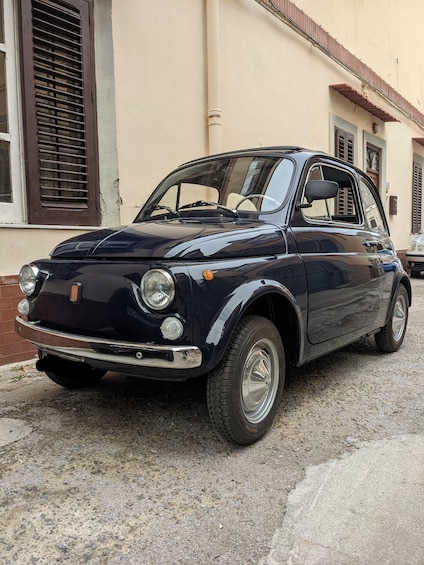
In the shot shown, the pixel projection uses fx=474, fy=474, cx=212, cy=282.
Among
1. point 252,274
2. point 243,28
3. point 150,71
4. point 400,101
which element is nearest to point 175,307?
point 252,274

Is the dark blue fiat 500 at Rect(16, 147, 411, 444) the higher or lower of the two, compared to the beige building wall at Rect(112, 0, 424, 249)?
lower

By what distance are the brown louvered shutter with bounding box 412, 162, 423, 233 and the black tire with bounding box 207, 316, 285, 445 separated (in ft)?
41.8

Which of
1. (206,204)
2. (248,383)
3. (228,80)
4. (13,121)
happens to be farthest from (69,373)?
(228,80)

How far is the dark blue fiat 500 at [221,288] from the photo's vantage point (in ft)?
7.62

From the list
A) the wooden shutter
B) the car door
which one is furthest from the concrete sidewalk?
the wooden shutter

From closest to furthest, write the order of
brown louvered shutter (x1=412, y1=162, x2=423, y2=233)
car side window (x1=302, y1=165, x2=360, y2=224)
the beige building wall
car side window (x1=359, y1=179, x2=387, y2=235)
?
1. car side window (x1=302, y1=165, x2=360, y2=224)
2. car side window (x1=359, y1=179, x2=387, y2=235)
3. the beige building wall
4. brown louvered shutter (x1=412, y1=162, x2=423, y2=233)

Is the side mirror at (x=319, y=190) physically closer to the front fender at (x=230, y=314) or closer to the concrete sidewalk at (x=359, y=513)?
the front fender at (x=230, y=314)

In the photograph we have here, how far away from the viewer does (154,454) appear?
2541 mm

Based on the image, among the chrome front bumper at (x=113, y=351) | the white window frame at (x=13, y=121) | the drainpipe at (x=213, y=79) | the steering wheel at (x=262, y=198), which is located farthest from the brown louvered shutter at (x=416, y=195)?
the chrome front bumper at (x=113, y=351)

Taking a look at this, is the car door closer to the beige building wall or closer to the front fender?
the front fender

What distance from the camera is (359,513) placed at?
6.68ft

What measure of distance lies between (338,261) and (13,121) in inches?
125

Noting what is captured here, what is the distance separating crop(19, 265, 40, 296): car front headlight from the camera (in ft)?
9.22

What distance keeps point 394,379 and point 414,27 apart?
13.8 meters
